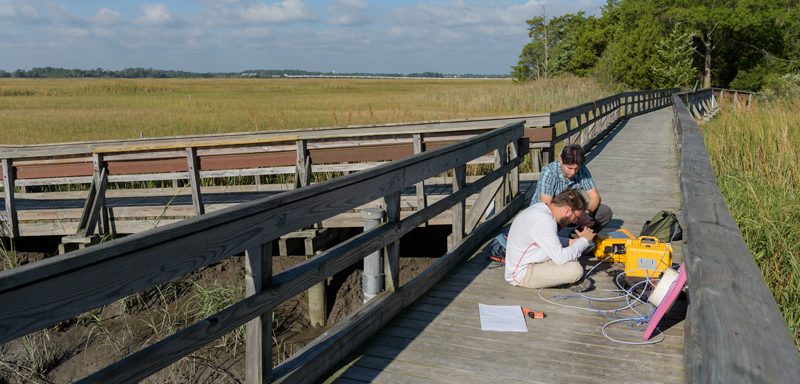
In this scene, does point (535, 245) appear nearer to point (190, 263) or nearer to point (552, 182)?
point (552, 182)

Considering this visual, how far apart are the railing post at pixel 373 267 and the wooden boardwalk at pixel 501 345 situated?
27 cm

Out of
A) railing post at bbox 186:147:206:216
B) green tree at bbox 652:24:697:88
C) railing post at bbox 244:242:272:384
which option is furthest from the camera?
green tree at bbox 652:24:697:88

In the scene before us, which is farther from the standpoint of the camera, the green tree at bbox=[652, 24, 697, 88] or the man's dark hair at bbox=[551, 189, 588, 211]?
the green tree at bbox=[652, 24, 697, 88]

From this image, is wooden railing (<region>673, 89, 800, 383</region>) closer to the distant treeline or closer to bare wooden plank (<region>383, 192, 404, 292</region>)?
bare wooden plank (<region>383, 192, 404, 292</region>)

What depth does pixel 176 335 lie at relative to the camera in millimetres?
2777

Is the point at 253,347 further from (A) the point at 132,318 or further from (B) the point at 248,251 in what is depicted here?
(A) the point at 132,318

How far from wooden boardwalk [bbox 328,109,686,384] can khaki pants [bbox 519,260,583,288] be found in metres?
0.08

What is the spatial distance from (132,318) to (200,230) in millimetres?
7069

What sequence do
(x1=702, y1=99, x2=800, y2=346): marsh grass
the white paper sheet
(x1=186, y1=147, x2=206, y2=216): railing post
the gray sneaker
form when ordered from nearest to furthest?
the white paper sheet < the gray sneaker < (x1=702, y1=99, x2=800, y2=346): marsh grass < (x1=186, y1=147, x2=206, y2=216): railing post

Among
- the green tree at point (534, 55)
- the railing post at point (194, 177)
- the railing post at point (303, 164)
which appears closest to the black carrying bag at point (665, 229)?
the railing post at point (303, 164)

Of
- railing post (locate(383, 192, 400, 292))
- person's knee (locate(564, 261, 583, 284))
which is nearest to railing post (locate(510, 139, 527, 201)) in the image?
person's knee (locate(564, 261, 583, 284))

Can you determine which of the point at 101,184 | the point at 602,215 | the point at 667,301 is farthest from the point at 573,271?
the point at 101,184

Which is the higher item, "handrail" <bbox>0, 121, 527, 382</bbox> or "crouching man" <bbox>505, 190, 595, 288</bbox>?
"handrail" <bbox>0, 121, 527, 382</bbox>

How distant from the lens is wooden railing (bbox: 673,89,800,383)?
5.69 feet
